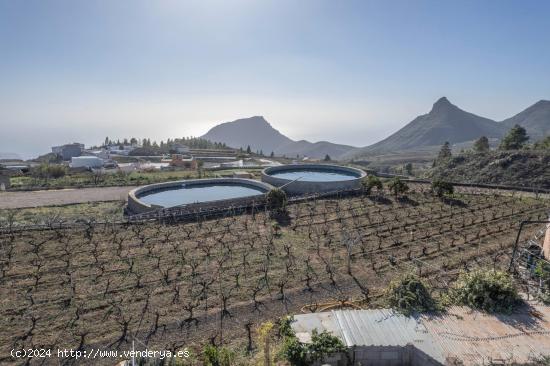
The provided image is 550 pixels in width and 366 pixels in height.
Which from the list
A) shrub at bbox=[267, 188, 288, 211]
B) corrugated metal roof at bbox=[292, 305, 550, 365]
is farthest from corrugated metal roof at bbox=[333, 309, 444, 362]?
shrub at bbox=[267, 188, 288, 211]

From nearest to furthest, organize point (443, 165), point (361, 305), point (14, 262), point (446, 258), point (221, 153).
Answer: point (361, 305)
point (14, 262)
point (446, 258)
point (443, 165)
point (221, 153)

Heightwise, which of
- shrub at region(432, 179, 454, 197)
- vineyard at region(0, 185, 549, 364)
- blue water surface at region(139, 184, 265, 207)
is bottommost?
vineyard at region(0, 185, 549, 364)

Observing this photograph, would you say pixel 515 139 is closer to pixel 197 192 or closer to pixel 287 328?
pixel 197 192

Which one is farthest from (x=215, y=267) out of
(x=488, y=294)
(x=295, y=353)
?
(x=488, y=294)

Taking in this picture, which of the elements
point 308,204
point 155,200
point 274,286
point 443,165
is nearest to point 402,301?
point 274,286

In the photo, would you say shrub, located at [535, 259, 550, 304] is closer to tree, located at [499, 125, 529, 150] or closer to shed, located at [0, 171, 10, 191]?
shed, located at [0, 171, 10, 191]

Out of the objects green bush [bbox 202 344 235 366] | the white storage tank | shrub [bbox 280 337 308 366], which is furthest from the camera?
the white storage tank

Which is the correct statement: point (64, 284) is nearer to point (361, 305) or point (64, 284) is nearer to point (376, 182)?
point (361, 305)
